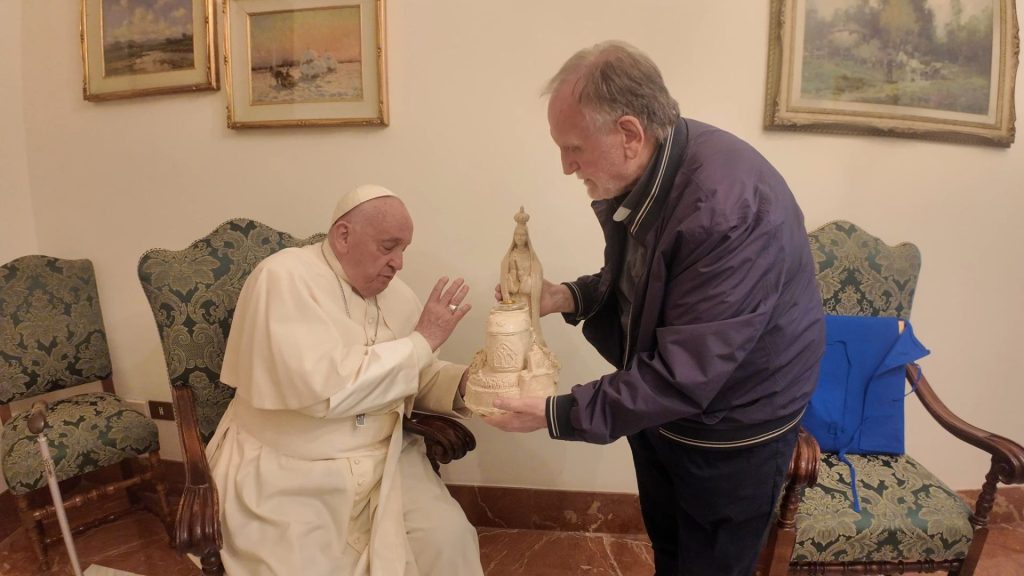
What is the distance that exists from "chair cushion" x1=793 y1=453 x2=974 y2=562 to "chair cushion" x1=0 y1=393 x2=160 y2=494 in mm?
3036

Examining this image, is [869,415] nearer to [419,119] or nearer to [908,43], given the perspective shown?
[908,43]

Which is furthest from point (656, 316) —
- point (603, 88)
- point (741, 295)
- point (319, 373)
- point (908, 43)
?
point (908, 43)

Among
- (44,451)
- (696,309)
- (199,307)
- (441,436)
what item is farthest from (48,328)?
(696,309)

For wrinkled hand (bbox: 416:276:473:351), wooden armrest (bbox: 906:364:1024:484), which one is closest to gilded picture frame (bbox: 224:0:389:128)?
wrinkled hand (bbox: 416:276:473:351)

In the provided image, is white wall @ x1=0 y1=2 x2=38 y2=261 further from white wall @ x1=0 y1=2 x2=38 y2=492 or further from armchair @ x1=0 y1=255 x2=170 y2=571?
armchair @ x1=0 y1=255 x2=170 y2=571

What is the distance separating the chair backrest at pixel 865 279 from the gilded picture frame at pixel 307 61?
7.41 feet

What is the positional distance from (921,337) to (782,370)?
1949 mm

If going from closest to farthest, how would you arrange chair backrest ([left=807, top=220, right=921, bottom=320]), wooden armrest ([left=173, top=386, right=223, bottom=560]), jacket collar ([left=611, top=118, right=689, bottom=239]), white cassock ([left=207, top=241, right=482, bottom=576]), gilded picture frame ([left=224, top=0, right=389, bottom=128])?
jacket collar ([left=611, top=118, right=689, bottom=239]), wooden armrest ([left=173, top=386, right=223, bottom=560]), white cassock ([left=207, top=241, right=482, bottom=576]), chair backrest ([left=807, top=220, right=921, bottom=320]), gilded picture frame ([left=224, top=0, right=389, bottom=128])

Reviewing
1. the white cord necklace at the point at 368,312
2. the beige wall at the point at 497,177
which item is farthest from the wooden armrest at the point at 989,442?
the white cord necklace at the point at 368,312

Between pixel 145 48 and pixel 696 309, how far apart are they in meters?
3.11

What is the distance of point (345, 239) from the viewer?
2064mm

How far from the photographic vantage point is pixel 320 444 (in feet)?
6.57

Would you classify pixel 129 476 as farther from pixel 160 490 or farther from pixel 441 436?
pixel 441 436

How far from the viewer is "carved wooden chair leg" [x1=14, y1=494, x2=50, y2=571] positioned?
2518mm
